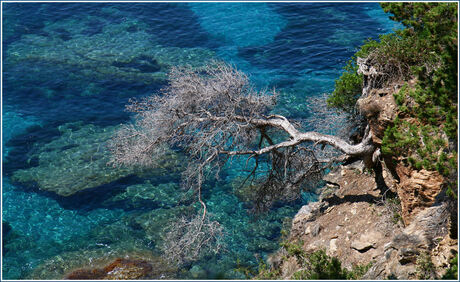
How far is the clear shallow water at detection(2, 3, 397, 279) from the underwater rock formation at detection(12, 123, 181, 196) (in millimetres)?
78

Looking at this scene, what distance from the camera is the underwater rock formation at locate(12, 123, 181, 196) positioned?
71.8ft

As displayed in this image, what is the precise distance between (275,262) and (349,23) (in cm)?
2398

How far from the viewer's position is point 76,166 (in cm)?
2278

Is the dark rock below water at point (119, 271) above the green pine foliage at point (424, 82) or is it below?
below

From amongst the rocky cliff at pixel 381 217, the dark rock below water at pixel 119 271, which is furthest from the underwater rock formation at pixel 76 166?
the rocky cliff at pixel 381 217

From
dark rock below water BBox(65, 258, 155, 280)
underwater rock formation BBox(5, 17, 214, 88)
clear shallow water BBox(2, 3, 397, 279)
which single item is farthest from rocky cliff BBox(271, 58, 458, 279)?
underwater rock formation BBox(5, 17, 214, 88)

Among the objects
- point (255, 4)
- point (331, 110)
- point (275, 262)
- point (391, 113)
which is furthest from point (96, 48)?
point (391, 113)

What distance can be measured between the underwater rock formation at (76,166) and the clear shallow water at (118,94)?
8cm

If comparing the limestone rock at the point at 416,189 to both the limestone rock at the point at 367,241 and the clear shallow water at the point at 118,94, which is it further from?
the clear shallow water at the point at 118,94

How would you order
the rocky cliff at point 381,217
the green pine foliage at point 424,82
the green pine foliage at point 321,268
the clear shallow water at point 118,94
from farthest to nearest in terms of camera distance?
the clear shallow water at point 118,94 → the green pine foliage at point 321,268 → the rocky cliff at point 381,217 → the green pine foliage at point 424,82

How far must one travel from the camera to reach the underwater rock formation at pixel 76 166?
2188cm

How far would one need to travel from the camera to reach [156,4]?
39281 mm

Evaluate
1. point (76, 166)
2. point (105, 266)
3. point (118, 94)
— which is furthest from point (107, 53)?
point (105, 266)

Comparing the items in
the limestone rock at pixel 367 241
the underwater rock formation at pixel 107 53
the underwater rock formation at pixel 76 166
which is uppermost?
the underwater rock formation at pixel 107 53
